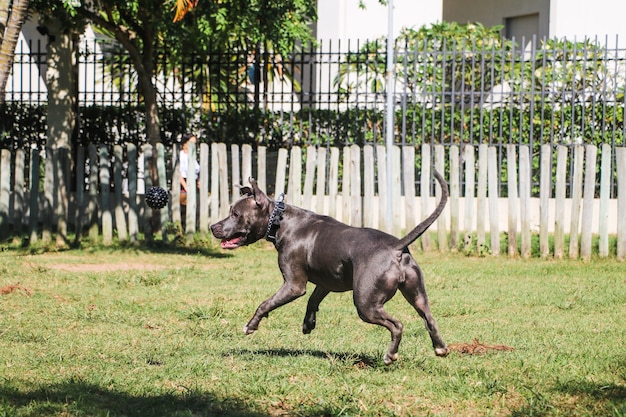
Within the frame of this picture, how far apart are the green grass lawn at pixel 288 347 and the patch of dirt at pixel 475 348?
21 cm

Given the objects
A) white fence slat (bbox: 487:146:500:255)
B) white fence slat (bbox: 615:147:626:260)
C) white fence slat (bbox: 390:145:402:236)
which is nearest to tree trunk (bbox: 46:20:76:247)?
white fence slat (bbox: 390:145:402:236)

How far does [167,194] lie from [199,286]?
10.8ft

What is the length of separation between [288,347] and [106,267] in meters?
6.05

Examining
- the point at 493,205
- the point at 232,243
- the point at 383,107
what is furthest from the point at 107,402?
the point at 383,107

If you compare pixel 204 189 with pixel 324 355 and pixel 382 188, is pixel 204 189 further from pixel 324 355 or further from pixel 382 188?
pixel 324 355

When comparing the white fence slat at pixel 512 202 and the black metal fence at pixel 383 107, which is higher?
the black metal fence at pixel 383 107

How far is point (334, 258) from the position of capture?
22.5ft

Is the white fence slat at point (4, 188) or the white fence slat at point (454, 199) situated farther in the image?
the white fence slat at point (4, 188)

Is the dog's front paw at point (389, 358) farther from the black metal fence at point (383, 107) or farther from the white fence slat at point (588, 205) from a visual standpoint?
the black metal fence at point (383, 107)

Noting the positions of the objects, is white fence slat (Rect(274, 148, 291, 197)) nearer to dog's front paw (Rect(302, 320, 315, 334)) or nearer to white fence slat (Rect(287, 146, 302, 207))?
white fence slat (Rect(287, 146, 302, 207))

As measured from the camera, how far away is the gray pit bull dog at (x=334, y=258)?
6504 mm

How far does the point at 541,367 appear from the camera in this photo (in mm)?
6754

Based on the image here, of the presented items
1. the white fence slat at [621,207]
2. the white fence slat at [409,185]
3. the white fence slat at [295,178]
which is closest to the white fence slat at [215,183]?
the white fence slat at [295,178]

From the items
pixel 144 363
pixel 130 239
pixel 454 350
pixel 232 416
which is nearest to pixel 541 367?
pixel 454 350
